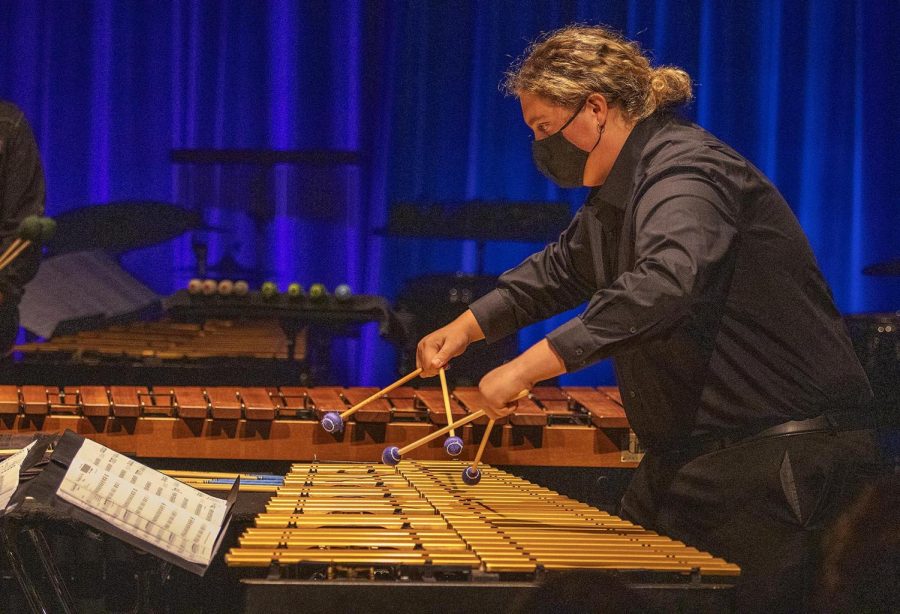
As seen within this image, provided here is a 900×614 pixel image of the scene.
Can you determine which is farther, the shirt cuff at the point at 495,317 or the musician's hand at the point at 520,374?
the shirt cuff at the point at 495,317

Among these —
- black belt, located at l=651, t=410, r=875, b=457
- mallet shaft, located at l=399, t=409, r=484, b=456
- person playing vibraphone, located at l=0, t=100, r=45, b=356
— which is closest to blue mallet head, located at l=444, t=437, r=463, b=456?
mallet shaft, located at l=399, t=409, r=484, b=456

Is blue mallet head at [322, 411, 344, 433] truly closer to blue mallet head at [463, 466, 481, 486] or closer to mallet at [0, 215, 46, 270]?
blue mallet head at [463, 466, 481, 486]

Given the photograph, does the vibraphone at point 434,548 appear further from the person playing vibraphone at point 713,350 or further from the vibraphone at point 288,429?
the vibraphone at point 288,429

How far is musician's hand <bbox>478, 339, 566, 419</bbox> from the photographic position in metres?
2.33

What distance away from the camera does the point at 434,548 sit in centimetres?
212

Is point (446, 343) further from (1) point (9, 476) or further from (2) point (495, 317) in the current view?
(1) point (9, 476)

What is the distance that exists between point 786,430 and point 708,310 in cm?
34

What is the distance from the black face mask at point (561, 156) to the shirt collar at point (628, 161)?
0.08 m

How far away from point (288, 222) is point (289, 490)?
508 cm

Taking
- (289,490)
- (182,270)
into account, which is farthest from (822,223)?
(289,490)

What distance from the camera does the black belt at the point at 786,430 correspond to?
2.55m

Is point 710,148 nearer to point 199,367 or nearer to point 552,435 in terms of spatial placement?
point 552,435

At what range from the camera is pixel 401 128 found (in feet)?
24.9

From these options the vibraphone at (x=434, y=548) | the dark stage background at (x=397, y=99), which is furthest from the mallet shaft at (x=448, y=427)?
the dark stage background at (x=397, y=99)
